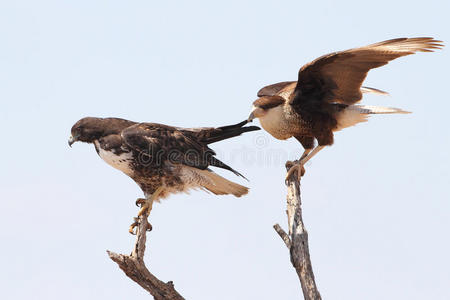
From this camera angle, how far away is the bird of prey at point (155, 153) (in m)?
7.65

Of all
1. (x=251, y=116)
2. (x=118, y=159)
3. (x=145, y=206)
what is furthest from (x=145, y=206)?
(x=251, y=116)

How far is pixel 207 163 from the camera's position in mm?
7930

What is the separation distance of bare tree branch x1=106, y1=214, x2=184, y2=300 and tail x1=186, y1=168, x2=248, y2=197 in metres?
1.06

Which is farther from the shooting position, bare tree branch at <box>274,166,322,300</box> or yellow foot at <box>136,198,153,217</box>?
yellow foot at <box>136,198,153,217</box>

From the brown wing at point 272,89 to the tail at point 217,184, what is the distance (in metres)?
1.11

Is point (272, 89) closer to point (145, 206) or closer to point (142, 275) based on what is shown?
point (145, 206)

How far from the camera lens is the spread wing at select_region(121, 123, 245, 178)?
7645 millimetres

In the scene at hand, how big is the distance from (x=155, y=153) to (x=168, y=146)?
194 mm

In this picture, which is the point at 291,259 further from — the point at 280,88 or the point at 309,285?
the point at 280,88

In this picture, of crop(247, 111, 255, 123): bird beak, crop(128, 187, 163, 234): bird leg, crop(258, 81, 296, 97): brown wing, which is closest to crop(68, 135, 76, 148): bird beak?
crop(128, 187, 163, 234): bird leg

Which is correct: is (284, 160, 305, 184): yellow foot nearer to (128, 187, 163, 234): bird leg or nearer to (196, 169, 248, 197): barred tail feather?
(196, 169, 248, 197): barred tail feather

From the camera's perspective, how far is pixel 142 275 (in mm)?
7352

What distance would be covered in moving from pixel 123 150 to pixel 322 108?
2.28 meters

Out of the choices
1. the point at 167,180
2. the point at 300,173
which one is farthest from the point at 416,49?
the point at 167,180
